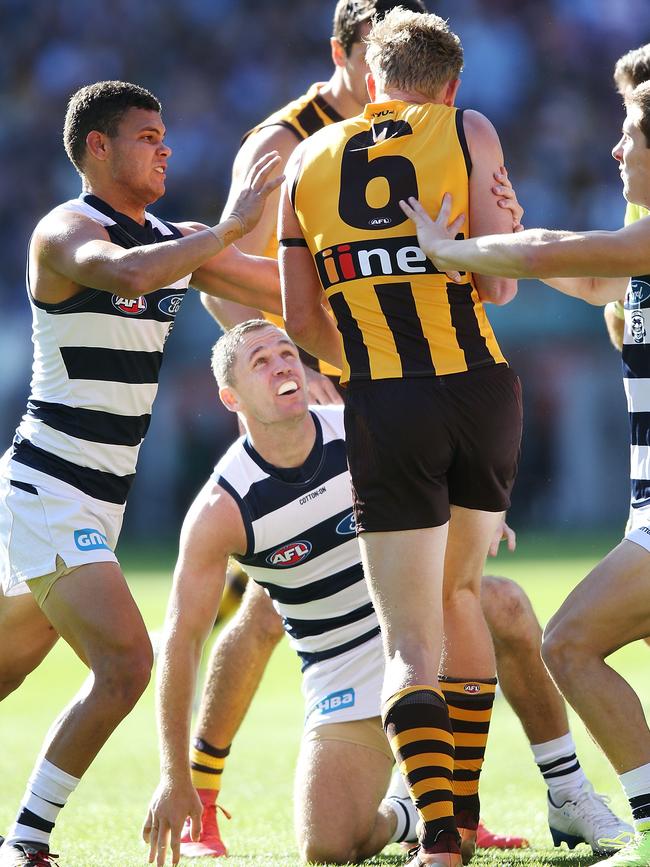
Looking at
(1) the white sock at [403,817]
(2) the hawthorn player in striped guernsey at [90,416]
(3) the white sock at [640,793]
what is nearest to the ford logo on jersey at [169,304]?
(2) the hawthorn player in striped guernsey at [90,416]

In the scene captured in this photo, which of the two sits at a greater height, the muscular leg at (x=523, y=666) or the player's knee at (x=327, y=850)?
the muscular leg at (x=523, y=666)

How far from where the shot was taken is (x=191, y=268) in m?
4.08

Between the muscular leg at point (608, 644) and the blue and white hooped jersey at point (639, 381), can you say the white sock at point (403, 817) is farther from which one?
the blue and white hooped jersey at point (639, 381)

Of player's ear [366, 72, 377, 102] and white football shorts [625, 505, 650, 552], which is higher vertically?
player's ear [366, 72, 377, 102]

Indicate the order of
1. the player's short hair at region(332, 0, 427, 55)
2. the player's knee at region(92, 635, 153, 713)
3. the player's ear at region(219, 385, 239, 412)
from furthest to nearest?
1. the player's short hair at region(332, 0, 427, 55)
2. the player's ear at region(219, 385, 239, 412)
3. the player's knee at region(92, 635, 153, 713)

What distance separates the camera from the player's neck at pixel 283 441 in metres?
4.84

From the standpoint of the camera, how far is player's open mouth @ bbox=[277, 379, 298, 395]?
480 cm

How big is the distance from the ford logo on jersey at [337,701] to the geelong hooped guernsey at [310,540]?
155 mm

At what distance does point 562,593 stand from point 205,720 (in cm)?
757

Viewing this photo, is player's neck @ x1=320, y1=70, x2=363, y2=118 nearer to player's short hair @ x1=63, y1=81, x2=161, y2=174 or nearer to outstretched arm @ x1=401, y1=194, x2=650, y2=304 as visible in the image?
player's short hair @ x1=63, y1=81, x2=161, y2=174

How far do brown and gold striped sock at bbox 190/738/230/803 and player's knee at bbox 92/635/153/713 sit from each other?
4.03 feet

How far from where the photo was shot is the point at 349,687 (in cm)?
489

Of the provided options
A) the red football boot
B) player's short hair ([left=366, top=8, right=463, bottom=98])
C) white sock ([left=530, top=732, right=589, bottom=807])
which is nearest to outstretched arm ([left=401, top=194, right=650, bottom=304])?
player's short hair ([left=366, top=8, right=463, bottom=98])

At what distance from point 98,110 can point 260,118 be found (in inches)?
566
